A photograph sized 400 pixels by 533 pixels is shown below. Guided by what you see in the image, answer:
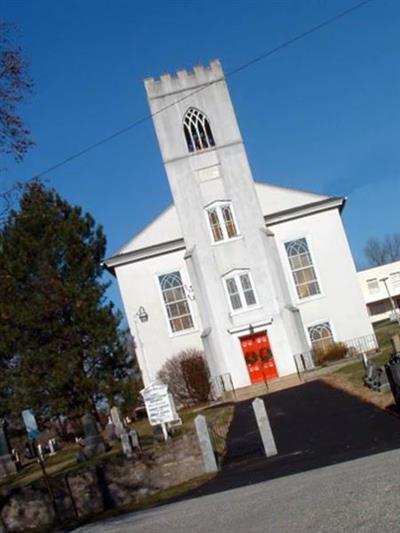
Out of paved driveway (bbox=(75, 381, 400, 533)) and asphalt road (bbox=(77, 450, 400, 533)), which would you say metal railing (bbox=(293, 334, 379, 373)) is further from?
asphalt road (bbox=(77, 450, 400, 533))

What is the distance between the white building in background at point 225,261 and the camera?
36.7 meters

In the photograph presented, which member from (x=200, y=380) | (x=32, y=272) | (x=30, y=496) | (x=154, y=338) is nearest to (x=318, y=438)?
(x=30, y=496)

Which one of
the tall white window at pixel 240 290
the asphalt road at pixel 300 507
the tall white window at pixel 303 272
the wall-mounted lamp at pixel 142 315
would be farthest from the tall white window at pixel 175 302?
the asphalt road at pixel 300 507

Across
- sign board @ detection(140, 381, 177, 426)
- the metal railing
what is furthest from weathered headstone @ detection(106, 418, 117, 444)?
the metal railing

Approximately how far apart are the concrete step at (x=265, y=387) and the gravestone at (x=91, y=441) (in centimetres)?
748

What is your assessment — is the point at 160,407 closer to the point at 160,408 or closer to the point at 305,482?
the point at 160,408

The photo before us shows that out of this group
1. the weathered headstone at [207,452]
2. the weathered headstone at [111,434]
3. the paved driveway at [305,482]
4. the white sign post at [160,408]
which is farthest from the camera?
the weathered headstone at [111,434]

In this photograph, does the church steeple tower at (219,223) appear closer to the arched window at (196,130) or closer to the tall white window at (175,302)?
the arched window at (196,130)

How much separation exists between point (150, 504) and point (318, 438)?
154 inches

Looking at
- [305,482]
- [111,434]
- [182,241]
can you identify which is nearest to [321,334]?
[182,241]

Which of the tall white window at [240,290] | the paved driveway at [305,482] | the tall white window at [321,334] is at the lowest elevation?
the paved driveway at [305,482]

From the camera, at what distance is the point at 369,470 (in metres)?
10.7

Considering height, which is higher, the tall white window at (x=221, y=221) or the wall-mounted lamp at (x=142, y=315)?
the tall white window at (x=221, y=221)

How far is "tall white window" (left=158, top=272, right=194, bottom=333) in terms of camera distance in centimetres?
3891
